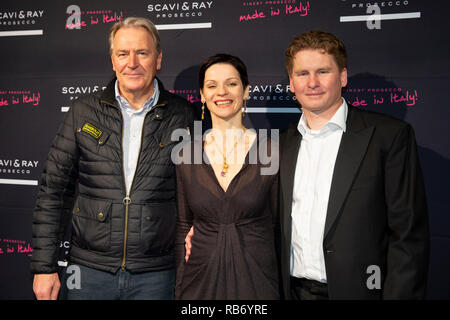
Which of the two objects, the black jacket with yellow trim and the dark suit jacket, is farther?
the black jacket with yellow trim

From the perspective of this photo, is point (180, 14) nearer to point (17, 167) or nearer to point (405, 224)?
point (17, 167)

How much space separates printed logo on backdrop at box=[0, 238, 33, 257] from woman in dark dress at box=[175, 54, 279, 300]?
2.09 m

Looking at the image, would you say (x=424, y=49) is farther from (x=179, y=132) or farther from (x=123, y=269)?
(x=123, y=269)

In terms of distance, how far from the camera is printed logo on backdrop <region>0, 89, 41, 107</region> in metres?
3.70

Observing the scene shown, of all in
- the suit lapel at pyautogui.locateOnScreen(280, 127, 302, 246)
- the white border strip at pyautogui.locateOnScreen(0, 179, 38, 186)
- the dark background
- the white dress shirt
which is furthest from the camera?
the white border strip at pyautogui.locateOnScreen(0, 179, 38, 186)

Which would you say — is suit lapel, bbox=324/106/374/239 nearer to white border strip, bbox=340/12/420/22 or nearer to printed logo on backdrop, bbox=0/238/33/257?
white border strip, bbox=340/12/420/22

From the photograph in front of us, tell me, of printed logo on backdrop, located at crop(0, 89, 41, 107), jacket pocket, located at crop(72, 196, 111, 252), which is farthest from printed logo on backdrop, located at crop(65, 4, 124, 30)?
jacket pocket, located at crop(72, 196, 111, 252)

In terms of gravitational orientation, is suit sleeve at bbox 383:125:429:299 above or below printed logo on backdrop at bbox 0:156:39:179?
below

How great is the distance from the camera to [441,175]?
2928 millimetres

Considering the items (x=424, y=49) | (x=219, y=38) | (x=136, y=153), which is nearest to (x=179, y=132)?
(x=136, y=153)

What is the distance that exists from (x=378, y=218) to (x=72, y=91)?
295 centimetres

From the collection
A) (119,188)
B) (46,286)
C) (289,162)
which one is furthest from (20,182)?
(289,162)

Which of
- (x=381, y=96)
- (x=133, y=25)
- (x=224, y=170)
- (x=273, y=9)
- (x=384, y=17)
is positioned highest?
(x=273, y=9)

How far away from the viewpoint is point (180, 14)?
3406mm
